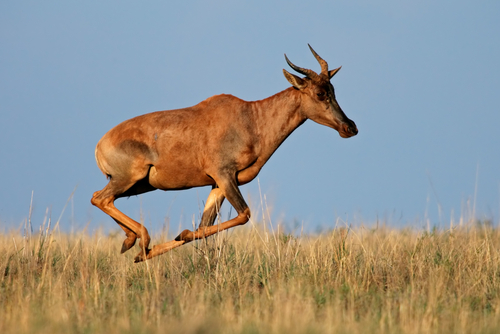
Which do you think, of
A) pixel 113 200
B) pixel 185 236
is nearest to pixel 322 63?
pixel 185 236

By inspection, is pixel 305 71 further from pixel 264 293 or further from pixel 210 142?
pixel 264 293

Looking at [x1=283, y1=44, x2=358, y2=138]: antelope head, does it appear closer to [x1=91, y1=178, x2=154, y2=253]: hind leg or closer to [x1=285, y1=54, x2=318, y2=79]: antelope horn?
[x1=285, y1=54, x2=318, y2=79]: antelope horn

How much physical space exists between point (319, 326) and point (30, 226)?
5.20 metres

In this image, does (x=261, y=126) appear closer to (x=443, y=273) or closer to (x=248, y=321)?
(x=443, y=273)

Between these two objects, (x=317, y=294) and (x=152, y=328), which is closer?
(x=152, y=328)

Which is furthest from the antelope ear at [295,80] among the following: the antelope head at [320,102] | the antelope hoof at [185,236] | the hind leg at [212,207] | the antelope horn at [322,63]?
the antelope hoof at [185,236]

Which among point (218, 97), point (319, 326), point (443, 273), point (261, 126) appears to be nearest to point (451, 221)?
point (443, 273)

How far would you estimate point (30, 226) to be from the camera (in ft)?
30.3

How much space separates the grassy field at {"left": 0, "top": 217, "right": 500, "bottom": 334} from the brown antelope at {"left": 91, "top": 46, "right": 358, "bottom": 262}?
3.08ft

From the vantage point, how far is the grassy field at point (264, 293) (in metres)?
5.98

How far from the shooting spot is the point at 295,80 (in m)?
9.88

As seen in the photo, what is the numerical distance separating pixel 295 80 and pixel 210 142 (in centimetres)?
167

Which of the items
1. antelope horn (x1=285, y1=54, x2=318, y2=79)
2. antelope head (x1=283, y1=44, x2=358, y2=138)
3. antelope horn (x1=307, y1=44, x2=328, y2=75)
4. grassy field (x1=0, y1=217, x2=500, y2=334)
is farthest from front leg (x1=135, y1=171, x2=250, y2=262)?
antelope horn (x1=307, y1=44, x2=328, y2=75)

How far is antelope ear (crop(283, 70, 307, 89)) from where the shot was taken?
985 cm
